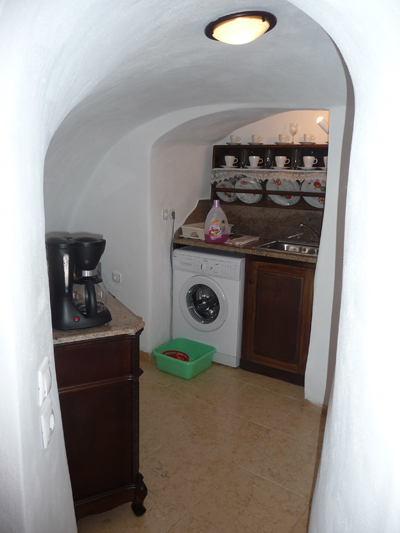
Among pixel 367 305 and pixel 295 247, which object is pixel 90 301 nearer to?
pixel 367 305

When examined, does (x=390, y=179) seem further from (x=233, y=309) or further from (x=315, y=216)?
(x=315, y=216)

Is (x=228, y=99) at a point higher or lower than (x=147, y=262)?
higher

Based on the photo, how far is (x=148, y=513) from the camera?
Answer: 6.61 ft

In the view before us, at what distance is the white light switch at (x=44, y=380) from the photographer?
1.13 metres

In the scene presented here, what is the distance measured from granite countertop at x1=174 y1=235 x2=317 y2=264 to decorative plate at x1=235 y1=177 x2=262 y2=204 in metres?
0.38

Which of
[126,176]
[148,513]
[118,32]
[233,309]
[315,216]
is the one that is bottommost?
[148,513]

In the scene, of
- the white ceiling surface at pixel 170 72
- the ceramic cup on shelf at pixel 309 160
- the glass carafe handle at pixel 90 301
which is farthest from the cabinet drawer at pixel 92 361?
the ceramic cup on shelf at pixel 309 160

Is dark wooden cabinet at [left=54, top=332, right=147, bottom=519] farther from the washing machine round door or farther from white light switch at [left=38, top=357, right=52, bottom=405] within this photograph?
the washing machine round door

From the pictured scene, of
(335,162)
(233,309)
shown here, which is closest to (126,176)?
(233,309)

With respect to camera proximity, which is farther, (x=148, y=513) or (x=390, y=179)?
(x=148, y=513)

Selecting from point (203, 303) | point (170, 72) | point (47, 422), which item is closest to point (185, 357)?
point (203, 303)

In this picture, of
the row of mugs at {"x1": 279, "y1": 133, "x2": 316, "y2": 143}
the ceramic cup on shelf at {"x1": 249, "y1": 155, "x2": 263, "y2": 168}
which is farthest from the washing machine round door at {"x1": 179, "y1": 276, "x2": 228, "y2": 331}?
the row of mugs at {"x1": 279, "y1": 133, "x2": 316, "y2": 143}

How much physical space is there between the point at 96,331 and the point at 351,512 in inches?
44.6

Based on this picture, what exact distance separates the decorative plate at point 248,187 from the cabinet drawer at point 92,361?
7.76 ft
